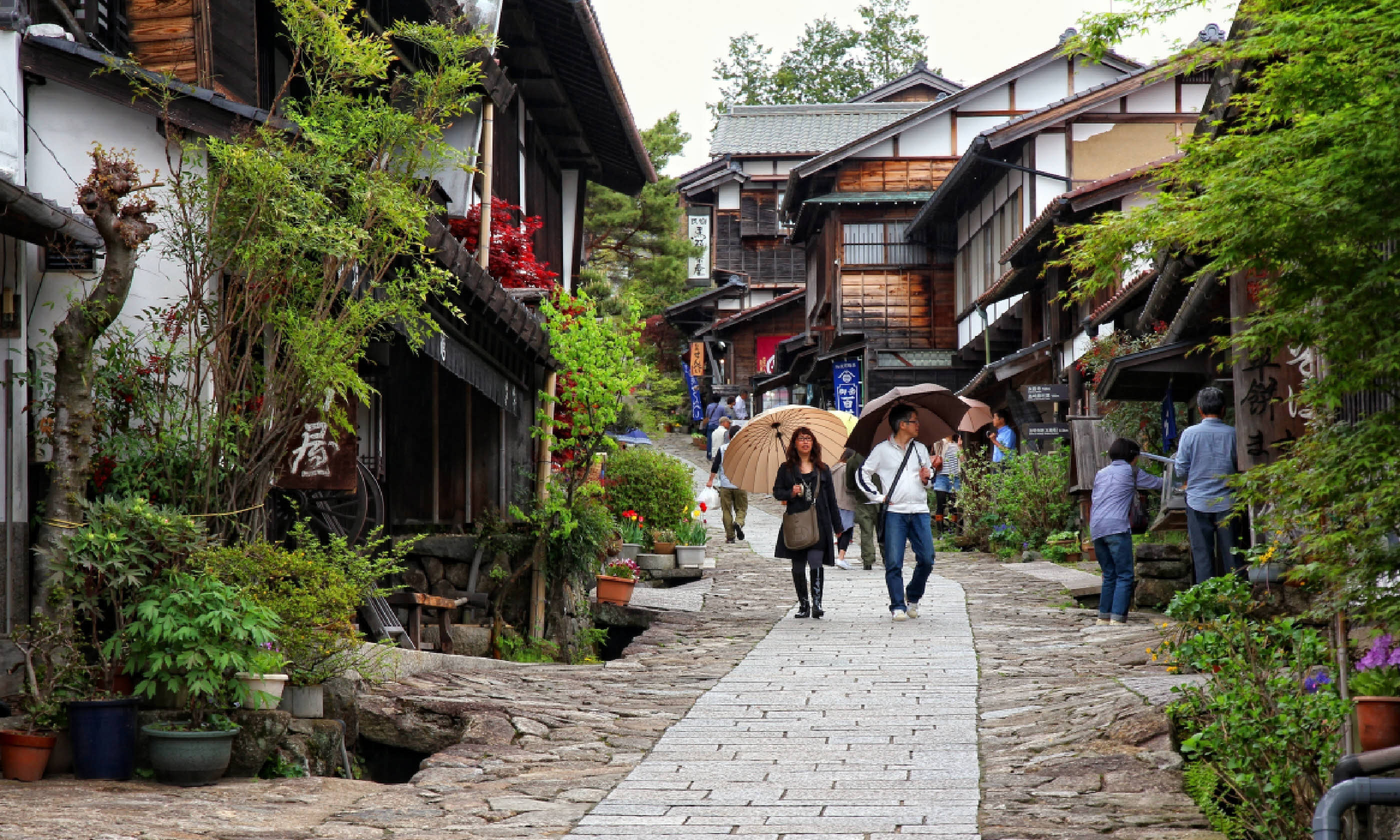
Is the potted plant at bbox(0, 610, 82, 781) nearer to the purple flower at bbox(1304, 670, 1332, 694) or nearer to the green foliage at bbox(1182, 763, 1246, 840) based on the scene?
the green foliage at bbox(1182, 763, 1246, 840)

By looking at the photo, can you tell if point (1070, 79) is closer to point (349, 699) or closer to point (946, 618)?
point (946, 618)

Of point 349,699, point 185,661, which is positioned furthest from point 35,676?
point 349,699

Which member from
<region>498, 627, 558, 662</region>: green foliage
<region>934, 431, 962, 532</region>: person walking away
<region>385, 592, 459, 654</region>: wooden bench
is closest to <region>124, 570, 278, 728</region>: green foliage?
<region>385, 592, 459, 654</region>: wooden bench

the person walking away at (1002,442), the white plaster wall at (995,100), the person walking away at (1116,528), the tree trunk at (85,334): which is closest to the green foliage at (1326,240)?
the tree trunk at (85,334)

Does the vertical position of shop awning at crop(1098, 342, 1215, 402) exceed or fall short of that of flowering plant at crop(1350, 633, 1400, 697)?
it exceeds it

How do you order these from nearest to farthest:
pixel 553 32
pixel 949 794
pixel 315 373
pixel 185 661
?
pixel 949 794 → pixel 185 661 → pixel 315 373 → pixel 553 32

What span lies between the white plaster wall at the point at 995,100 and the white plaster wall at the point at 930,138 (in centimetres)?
88

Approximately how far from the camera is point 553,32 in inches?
638

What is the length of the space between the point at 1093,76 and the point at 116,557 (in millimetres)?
28905

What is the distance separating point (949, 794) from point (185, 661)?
398cm

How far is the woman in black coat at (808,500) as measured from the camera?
13453mm

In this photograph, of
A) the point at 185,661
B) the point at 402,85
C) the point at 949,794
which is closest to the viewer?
the point at 949,794

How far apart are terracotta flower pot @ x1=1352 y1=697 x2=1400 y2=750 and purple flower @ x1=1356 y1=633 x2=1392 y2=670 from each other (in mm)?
356

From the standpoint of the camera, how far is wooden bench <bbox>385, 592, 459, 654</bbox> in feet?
39.4
